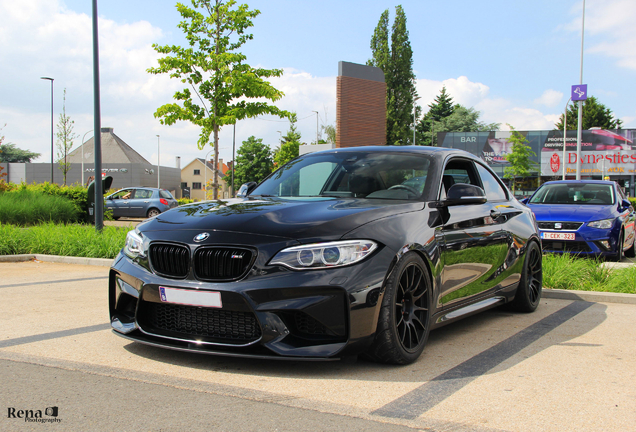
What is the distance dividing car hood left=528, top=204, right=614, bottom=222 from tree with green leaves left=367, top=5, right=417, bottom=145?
51.9 m

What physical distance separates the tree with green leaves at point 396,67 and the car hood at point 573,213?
170ft

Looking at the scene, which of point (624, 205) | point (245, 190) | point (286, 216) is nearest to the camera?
point (286, 216)

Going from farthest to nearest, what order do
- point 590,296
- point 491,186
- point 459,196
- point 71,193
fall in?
1. point 71,193
2. point 590,296
3. point 491,186
4. point 459,196

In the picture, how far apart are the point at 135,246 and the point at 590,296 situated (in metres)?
5.35

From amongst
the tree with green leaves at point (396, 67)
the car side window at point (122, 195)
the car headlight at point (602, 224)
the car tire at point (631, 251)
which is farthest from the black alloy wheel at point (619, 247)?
the tree with green leaves at point (396, 67)

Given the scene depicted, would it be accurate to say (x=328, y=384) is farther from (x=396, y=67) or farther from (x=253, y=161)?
(x=253, y=161)

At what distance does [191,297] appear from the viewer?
143 inches

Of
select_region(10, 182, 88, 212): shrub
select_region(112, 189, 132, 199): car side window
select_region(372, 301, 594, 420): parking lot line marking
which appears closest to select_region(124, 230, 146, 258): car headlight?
select_region(372, 301, 594, 420): parking lot line marking

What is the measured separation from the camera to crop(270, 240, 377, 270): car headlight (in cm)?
352

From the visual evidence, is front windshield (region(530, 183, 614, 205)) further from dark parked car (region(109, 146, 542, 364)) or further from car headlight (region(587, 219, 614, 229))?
dark parked car (region(109, 146, 542, 364))

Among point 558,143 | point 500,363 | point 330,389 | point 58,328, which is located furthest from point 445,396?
point 558,143

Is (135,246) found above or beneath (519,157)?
beneath

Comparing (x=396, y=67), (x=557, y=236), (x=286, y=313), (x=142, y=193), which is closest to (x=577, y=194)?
(x=557, y=236)

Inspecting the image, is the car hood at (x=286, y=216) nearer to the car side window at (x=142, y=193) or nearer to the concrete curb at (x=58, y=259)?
the concrete curb at (x=58, y=259)
